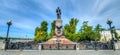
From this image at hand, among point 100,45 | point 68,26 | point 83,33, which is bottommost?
point 100,45

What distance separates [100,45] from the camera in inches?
770

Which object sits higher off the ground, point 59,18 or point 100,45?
point 59,18

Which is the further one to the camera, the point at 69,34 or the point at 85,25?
the point at 85,25

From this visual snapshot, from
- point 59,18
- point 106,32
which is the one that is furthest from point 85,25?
point 106,32

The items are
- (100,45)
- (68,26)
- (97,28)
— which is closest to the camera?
(100,45)

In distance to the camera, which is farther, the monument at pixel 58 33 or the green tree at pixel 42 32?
the green tree at pixel 42 32

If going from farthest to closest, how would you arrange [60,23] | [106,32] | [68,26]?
[106,32] → [68,26] → [60,23]

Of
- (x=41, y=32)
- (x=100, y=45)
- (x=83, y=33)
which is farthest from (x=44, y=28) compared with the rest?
(x=100, y=45)

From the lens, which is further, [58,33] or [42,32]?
[42,32]

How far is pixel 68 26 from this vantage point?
155 feet

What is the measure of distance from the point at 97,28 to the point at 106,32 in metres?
38.2

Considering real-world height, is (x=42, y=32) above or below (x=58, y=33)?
above

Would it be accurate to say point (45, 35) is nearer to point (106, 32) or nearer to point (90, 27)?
point (90, 27)

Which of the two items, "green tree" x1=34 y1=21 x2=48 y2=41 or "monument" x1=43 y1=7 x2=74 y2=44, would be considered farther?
"green tree" x1=34 y1=21 x2=48 y2=41
